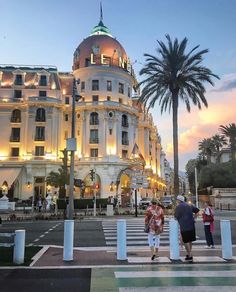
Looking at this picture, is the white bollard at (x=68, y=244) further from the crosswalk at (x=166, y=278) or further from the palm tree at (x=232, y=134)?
the palm tree at (x=232, y=134)

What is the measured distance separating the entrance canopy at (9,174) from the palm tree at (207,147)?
149 feet

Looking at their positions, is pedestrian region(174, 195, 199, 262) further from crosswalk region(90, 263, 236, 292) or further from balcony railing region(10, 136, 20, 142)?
balcony railing region(10, 136, 20, 142)

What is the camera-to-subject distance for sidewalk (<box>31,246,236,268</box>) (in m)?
9.59

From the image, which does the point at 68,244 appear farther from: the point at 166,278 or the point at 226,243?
the point at 226,243

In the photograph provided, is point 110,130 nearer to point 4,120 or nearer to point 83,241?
point 4,120

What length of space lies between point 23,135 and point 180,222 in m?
54.3

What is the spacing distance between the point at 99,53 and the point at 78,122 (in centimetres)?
1308

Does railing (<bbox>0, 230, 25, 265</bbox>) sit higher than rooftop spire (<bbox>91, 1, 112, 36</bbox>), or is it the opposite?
rooftop spire (<bbox>91, 1, 112, 36</bbox>)

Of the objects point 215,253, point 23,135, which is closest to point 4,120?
point 23,135

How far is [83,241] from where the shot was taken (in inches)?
587

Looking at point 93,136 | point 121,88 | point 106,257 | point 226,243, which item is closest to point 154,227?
point 106,257

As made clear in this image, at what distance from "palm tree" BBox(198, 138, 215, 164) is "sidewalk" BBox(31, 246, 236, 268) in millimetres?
74436

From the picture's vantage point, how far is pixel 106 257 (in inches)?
417

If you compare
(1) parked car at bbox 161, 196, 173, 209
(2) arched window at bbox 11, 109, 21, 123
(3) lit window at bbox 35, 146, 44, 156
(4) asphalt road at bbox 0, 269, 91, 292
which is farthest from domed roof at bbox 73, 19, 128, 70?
(4) asphalt road at bbox 0, 269, 91, 292
